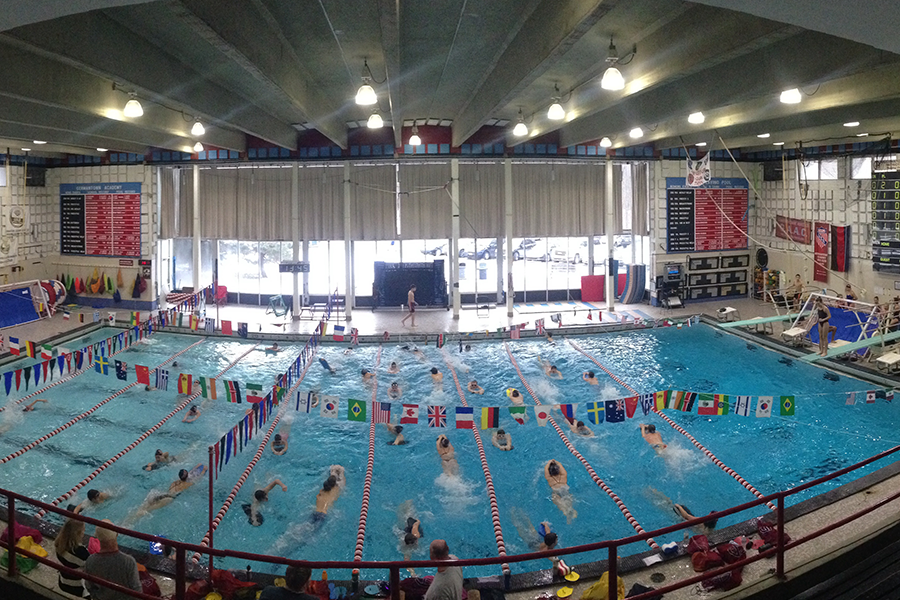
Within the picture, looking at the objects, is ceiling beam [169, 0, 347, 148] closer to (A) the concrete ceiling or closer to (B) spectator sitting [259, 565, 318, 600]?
(A) the concrete ceiling

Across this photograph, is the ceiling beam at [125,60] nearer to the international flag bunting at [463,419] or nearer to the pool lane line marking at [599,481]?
the international flag bunting at [463,419]

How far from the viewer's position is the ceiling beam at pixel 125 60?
7098mm

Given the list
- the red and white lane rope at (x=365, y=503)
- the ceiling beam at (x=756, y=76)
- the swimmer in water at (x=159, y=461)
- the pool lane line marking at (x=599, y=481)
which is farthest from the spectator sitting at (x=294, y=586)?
the ceiling beam at (x=756, y=76)

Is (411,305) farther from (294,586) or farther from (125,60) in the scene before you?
(294,586)

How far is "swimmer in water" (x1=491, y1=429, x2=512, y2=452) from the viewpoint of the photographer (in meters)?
10.3

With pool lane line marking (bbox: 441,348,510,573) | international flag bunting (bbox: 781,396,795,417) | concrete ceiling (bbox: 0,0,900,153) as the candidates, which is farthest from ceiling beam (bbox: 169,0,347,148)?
international flag bunting (bbox: 781,396,795,417)

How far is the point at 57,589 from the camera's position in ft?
16.4

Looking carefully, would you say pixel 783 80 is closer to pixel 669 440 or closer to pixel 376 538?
pixel 669 440

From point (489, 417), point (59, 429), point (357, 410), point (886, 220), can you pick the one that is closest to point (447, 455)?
point (489, 417)

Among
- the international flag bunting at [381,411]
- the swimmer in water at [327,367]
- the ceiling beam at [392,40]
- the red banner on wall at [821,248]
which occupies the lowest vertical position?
the swimmer in water at [327,367]

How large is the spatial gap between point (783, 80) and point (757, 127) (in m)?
7.00

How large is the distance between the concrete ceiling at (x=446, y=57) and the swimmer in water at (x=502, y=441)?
5604mm

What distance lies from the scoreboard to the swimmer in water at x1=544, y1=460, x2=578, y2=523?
1236cm

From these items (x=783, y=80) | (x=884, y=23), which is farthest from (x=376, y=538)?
(x=783, y=80)
